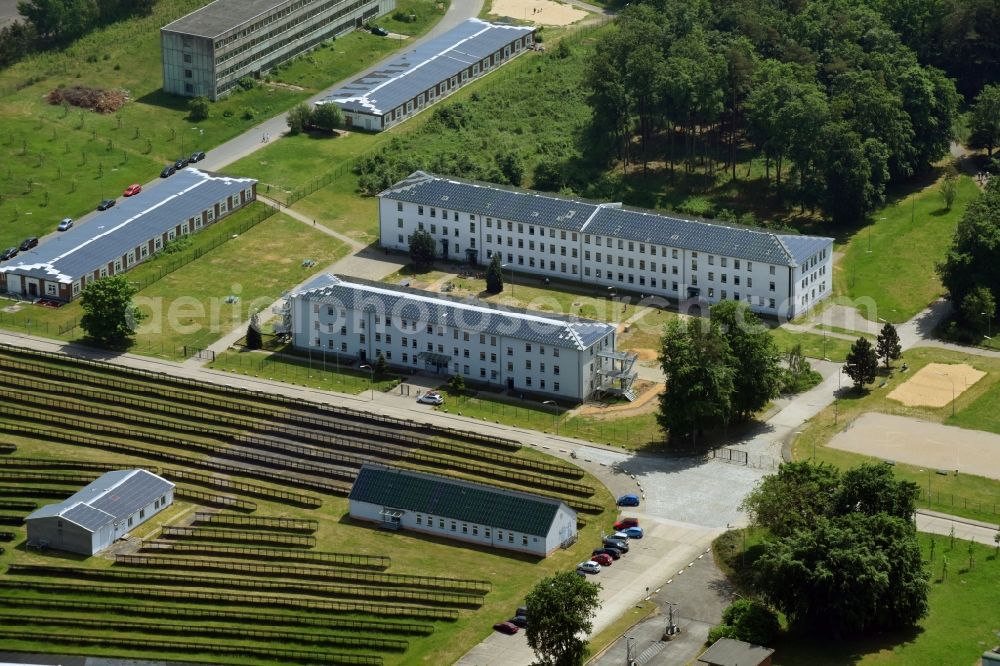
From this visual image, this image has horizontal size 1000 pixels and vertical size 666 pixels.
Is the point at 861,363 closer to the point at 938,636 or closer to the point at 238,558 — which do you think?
the point at 938,636

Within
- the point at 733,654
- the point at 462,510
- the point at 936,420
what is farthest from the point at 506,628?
the point at 936,420

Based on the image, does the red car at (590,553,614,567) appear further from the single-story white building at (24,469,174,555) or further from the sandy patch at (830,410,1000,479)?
the single-story white building at (24,469,174,555)

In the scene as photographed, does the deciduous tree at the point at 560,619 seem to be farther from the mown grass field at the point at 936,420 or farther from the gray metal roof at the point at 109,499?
the gray metal roof at the point at 109,499

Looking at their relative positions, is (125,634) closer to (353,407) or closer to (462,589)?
(462,589)

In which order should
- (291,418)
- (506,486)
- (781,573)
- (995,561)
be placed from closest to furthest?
(781,573) → (995,561) → (506,486) → (291,418)

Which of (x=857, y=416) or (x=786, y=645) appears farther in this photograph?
(x=857, y=416)

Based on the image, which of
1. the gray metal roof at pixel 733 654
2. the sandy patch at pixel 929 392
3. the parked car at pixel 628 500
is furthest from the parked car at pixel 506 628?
the sandy patch at pixel 929 392

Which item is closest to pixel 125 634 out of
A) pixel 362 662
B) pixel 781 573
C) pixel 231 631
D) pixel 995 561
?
pixel 231 631
